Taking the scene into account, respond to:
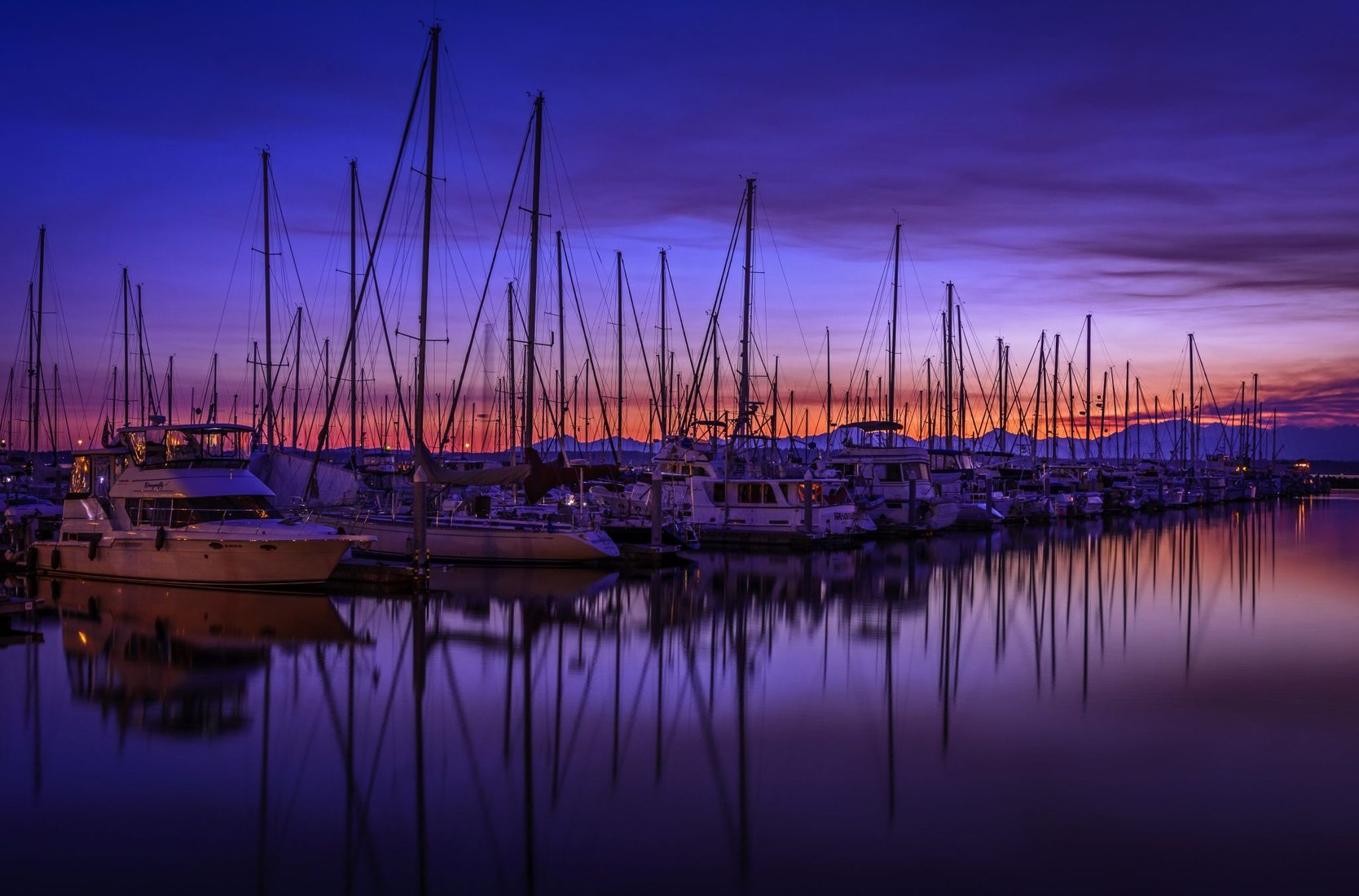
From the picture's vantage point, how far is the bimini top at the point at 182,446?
2556cm

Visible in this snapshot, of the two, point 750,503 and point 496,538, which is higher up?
point 750,503

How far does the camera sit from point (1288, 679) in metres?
17.6

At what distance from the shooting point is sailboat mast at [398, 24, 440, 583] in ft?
79.8

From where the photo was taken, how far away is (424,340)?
82.3ft

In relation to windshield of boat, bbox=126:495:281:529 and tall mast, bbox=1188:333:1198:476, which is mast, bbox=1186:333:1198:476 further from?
windshield of boat, bbox=126:495:281:529

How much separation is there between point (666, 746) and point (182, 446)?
57.2ft

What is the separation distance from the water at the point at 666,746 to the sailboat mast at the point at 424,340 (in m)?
1.47

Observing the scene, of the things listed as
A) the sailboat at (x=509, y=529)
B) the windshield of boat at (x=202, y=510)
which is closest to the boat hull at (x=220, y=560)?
the windshield of boat at (x=202, y=510)

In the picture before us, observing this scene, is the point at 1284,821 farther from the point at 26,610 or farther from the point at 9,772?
the point at 26,610

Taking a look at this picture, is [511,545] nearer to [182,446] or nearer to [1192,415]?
[182,446]

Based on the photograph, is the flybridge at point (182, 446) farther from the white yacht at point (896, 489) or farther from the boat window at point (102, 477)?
the white yacht at point (896, 489)

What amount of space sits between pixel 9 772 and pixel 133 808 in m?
2.21

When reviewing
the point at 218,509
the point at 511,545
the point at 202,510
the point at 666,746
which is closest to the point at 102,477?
the point at 202,510

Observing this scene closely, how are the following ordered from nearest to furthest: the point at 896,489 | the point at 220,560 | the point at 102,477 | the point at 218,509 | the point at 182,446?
the point at 220,560 → the point at 218,509 → the point at 182,446 → the point at 102,477 → the point at 896,489
